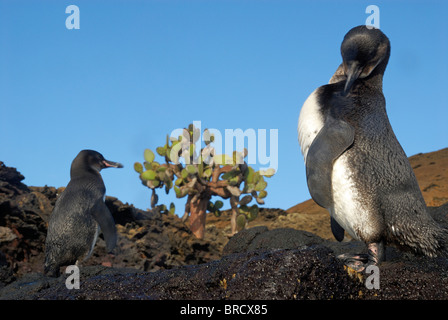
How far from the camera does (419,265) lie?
12.9ft

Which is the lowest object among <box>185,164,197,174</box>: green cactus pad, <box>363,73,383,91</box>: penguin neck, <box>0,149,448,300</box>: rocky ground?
<box>0,149,448,300</box>: rocky ground

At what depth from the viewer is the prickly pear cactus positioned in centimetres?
1519

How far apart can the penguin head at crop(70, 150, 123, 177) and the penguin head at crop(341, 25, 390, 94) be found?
520cm

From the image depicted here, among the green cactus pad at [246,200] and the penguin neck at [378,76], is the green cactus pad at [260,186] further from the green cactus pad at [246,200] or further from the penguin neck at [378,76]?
the penguin neck at [378,76]

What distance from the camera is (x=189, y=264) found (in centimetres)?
791

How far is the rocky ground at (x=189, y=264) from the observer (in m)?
2.82

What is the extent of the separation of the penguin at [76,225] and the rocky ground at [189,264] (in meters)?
0.49

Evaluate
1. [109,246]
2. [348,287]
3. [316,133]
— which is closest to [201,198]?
[109,246]

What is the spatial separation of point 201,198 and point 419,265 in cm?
1215

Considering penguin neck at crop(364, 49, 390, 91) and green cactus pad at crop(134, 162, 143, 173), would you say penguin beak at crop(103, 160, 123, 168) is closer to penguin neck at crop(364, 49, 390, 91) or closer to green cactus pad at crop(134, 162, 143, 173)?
Result: penguin neck at crop(364, 49, 390, 91)

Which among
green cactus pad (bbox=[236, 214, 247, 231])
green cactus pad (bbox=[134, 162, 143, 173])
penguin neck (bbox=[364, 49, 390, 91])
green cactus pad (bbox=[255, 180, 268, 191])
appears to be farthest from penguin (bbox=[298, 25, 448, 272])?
green cactus pad (bbox=[134, 162, 143, 173])
